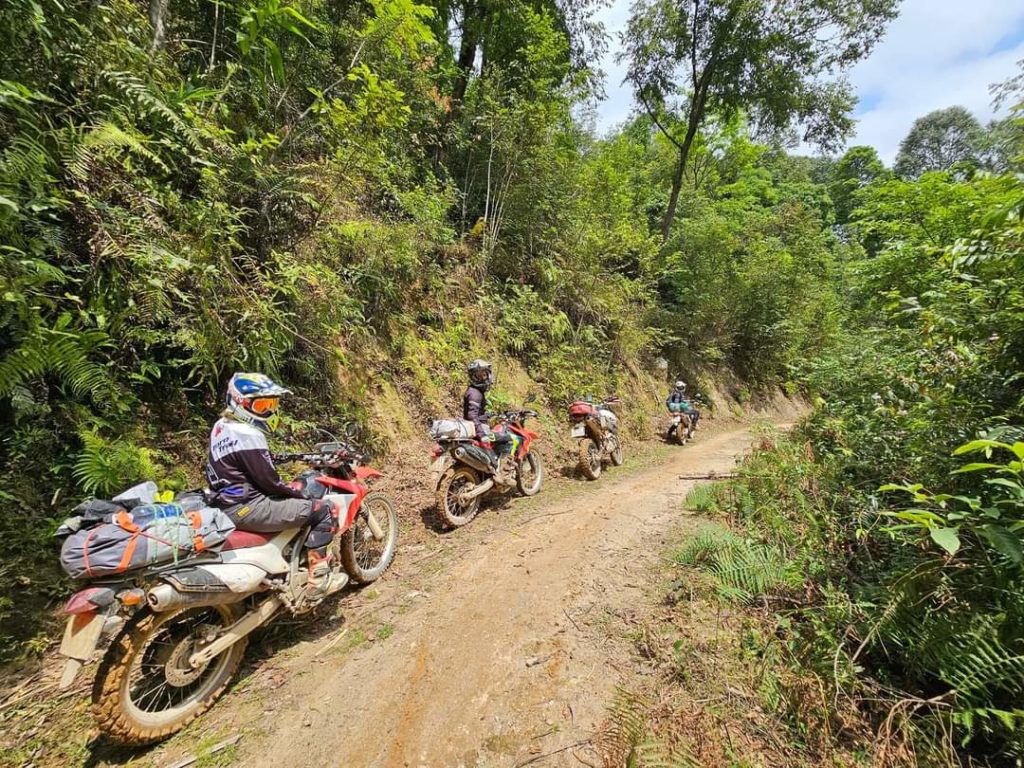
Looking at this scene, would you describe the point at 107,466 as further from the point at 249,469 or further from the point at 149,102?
the point at 149,102

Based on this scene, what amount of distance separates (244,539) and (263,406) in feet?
2.86

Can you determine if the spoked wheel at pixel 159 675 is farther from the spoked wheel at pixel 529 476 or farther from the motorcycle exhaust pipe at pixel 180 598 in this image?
the spoked wheel at pixel 529 476

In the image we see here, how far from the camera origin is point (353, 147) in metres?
4.99

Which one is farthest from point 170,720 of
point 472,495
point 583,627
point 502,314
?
point 502,314

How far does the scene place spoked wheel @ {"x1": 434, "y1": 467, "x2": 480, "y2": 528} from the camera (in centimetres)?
476

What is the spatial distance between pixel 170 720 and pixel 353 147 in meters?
5.50

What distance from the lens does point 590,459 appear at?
7.22m

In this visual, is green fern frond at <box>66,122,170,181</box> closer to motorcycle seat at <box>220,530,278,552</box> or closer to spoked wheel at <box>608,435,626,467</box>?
motorcycle seat at <box>220,530,278,552</box>

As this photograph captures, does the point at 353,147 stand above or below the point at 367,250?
above

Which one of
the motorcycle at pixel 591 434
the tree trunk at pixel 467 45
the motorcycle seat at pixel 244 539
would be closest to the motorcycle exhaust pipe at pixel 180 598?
the motorcycle seat at pixel 244 539

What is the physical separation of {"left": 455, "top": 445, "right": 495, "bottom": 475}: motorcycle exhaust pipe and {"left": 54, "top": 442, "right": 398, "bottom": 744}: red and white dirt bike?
1739 mm

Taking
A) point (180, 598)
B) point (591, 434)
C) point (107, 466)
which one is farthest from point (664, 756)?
point (591, 434)

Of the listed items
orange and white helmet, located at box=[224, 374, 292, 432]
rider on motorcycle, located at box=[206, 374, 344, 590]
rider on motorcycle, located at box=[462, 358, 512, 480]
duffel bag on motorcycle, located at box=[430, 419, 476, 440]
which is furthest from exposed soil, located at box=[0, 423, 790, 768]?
orange and white helmet, located at box=[224, 374, 292, 432]

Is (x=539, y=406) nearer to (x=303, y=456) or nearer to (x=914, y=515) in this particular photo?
(x=303, y=456)
